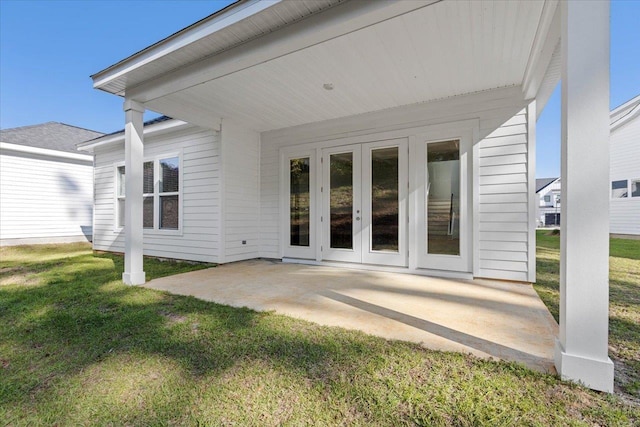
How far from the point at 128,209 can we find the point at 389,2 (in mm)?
4069

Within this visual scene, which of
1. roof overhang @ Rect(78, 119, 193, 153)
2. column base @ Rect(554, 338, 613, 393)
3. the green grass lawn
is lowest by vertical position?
→ the green grass lawn

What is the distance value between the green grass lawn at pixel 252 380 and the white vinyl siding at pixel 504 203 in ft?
8.72

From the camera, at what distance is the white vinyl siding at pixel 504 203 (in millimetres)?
3912

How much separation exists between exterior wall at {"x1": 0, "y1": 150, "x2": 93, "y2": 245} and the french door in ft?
30.5

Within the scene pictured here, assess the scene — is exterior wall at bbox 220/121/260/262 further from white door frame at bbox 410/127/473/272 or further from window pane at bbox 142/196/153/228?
white door frame at bbox 410/127/473/272

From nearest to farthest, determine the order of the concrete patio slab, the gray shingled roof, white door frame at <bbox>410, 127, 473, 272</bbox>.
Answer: the concrete patio slab
white door frame at <bbox>410, 127, 473, 272</bbox>
the gray shingled roof

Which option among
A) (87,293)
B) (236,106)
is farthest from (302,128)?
(87,293)

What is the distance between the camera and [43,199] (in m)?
8.84

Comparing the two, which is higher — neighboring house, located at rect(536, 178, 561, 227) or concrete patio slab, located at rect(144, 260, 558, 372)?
neighboring house, located at rect(536, 178, 561, 227)

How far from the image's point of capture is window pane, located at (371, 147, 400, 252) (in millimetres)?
4809

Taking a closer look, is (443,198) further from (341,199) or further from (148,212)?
(148,212)

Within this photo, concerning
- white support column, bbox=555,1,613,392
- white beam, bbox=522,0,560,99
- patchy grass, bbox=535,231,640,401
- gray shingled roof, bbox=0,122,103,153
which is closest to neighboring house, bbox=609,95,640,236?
patchy grass, bbox=535,231,640,401

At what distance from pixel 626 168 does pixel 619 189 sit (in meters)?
0.77

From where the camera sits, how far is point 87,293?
3.52 meters
